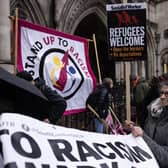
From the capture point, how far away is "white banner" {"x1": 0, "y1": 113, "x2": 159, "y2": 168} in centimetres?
220

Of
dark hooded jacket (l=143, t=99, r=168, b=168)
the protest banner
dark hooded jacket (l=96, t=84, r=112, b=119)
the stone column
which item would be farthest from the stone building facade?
dark hooded jacket (l=143, t=99, r=168, b=168)

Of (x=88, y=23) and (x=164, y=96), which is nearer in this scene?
(x=164, y=96)

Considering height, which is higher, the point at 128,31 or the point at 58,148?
the point at 128,31

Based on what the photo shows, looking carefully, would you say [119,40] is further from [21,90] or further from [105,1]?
[105,1]

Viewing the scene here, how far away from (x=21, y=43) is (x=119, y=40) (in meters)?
1.54

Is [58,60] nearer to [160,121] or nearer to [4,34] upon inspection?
[160,121]

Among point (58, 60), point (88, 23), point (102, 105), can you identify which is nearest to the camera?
point (58, 60)

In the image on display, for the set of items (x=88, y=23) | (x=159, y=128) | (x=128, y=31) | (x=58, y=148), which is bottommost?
(x=159, y=128)

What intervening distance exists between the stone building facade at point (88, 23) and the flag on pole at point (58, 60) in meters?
0.67

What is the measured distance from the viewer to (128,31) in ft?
22.7

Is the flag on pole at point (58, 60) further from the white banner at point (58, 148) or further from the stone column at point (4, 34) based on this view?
the stone column at point (4, 34)

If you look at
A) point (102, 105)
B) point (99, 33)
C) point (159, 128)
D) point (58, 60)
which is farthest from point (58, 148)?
point (99, 33)

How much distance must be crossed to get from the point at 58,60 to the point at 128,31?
1.14m

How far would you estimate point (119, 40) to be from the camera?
6.96m
